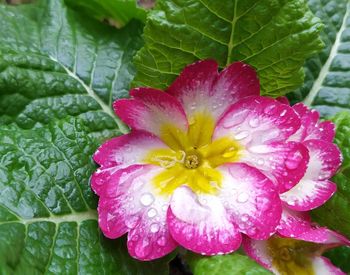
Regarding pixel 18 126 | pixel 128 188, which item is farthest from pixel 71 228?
pixel 18 126

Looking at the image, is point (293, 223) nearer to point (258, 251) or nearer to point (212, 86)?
point (258, 251)

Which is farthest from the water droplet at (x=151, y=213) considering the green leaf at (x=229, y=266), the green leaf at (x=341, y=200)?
the green leaf at (x=341, y=200)

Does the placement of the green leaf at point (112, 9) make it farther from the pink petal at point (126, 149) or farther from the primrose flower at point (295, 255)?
the primrose flower at point (295, 255)

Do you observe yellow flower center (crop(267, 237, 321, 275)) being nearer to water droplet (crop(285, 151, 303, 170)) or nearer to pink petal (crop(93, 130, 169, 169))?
water droplet (crop(285, 151, 303, 170))

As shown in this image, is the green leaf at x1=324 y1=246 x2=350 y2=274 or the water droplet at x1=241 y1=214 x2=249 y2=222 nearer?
the water droplet at x1=241 y1=214 x2=249 y2=222

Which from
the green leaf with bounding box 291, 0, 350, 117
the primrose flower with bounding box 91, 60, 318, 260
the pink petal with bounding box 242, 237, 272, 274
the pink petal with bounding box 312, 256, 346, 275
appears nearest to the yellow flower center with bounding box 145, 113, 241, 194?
the primrose flower with bounding box 91, 60, 318, 260

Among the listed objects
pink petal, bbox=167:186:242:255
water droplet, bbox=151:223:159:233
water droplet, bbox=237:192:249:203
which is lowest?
water droplet, bbox=151:223:159:233

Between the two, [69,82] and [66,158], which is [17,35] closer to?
[69,82]
